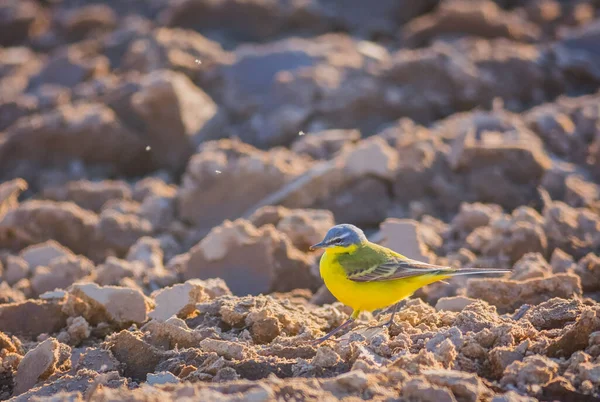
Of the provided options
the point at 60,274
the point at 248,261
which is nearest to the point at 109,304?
the point at 248,261

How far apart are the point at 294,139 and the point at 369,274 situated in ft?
21.7

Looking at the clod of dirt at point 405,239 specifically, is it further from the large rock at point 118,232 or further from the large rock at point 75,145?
the large rock at point 75,145

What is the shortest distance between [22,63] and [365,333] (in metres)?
12.4

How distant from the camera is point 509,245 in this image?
335 inches

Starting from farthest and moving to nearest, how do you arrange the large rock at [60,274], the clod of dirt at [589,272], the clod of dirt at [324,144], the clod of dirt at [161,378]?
the clod of dirt at [324,144] → the large rock at [60,274] → the clod of dirt at [589,272] → the clod of dirt at [161,378]

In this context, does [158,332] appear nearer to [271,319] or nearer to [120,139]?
[271,319]

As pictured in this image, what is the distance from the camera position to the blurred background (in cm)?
893

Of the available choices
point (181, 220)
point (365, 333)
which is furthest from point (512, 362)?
point (181, 220)

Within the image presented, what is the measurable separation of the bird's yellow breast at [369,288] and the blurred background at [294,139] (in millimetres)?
1680

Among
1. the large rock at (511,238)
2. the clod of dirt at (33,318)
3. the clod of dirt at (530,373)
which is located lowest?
the large rock at (511,238)

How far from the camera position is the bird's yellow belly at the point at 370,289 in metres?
6.27

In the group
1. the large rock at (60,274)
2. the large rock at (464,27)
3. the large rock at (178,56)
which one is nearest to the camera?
the large rock at (60,274)

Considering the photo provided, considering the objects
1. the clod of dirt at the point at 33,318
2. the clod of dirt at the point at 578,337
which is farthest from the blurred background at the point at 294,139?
the clod of dirt at the point at 578,337

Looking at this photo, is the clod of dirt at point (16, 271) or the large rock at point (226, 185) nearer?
the clod of dirt at point (16, 271)
